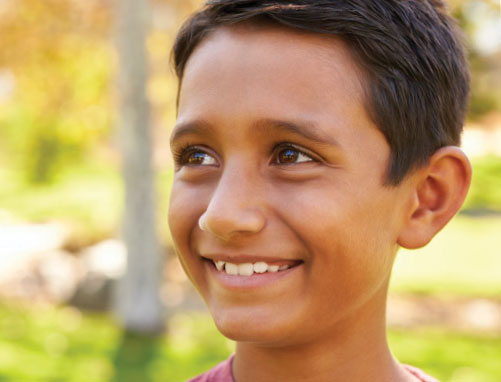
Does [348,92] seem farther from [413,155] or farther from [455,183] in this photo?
[455,183]

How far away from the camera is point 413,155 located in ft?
5.04

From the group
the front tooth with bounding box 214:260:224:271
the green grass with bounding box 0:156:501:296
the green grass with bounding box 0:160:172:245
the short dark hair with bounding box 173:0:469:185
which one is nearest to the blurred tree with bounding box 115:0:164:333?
the green grass with bounding box 0:156:501:296

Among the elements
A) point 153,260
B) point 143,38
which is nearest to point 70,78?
point 143,38

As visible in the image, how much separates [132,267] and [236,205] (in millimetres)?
5388

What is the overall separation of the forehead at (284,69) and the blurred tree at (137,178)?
500 cm

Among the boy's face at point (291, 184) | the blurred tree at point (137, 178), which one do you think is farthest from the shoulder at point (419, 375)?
the blurred tree at point (137, 178)

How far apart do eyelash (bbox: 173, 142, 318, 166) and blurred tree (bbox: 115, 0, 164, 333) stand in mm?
4837

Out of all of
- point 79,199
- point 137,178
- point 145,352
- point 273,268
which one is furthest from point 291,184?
point 79,199

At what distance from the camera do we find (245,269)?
57.2 inches

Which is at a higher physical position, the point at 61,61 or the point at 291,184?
the point at 61,61

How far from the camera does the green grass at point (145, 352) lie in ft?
18.6

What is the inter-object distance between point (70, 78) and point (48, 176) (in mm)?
10843

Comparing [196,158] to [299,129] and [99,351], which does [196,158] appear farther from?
[99,351]

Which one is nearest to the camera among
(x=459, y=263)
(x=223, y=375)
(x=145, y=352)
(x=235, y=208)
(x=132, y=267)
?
(x=235, y=208)
